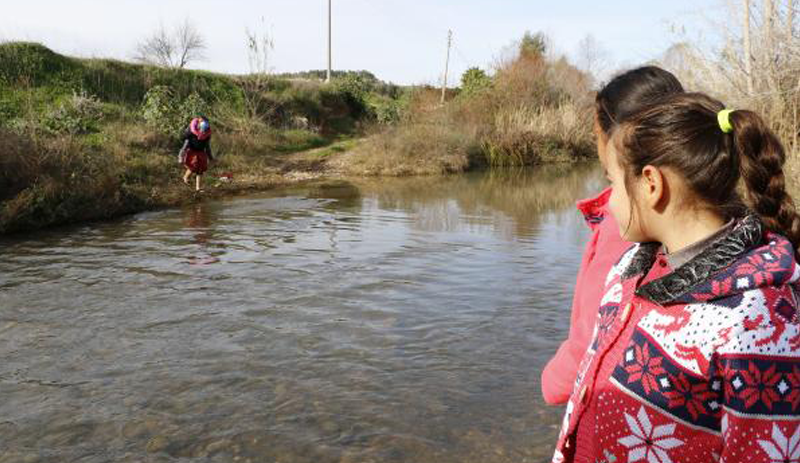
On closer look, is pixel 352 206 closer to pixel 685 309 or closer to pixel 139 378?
pixel 139 378

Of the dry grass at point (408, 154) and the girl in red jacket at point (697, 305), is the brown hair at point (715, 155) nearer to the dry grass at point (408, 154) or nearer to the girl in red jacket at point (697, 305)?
the girl in red jacket at point (697, 305)

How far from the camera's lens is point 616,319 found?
5.94ft

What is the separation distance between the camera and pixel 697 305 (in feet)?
5.22

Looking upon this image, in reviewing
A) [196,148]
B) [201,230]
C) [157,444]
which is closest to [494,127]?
[196,148]

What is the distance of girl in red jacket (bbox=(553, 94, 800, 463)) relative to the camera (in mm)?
1498

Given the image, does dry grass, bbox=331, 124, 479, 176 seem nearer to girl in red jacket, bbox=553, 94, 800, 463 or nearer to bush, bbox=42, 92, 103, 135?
bush, bbox=42, 92, 103, 135

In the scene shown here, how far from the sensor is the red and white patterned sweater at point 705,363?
58.7 inches

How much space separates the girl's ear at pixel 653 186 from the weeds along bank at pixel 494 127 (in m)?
20.9

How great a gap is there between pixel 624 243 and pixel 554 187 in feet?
60.1

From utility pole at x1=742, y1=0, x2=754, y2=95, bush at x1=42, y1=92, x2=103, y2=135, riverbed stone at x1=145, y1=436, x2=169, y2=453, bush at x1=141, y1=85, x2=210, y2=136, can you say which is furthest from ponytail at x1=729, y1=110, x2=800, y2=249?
bush at x1=141, y1=85, x2=210, y2=136

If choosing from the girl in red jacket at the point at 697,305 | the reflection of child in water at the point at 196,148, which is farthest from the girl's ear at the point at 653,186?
the reflection of child in water at the point at 196,148

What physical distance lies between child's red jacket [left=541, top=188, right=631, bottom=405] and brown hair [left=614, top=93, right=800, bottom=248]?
1.58ft

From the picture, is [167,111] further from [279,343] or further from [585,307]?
[585,307]

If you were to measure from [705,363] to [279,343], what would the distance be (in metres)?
4.62
